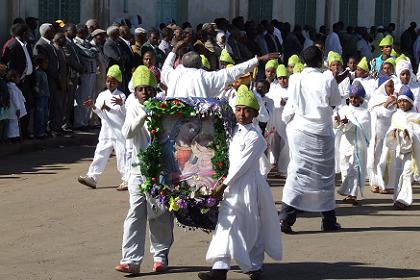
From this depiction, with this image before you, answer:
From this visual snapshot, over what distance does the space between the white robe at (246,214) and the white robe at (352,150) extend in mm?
4380

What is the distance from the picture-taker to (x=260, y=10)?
31.4 m

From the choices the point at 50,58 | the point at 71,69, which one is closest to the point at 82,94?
the point at 71,69

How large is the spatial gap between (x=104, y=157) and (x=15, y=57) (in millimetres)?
3683

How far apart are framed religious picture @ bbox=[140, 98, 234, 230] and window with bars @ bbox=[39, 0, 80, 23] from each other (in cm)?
1270

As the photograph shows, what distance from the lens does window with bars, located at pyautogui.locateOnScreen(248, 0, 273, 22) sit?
31128 millimetres

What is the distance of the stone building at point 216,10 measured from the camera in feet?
74.5

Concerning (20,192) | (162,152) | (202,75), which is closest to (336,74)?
(202,75)

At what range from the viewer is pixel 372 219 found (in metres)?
13.5

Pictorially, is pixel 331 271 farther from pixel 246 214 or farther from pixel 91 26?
pixel 91 26

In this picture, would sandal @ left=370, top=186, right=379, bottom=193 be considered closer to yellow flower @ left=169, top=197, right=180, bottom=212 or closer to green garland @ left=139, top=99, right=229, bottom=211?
green garland @ left=139, top=99, right=229, bottom=211

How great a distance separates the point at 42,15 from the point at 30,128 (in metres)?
3.62

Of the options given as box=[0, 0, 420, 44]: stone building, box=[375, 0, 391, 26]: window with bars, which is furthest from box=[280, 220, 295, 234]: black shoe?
box=[375, 0, 391, 26]: window with bars

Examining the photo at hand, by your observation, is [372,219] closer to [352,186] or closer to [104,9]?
[352,186]

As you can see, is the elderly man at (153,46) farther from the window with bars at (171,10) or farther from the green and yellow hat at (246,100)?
the green and yellow hat at (246,100)
